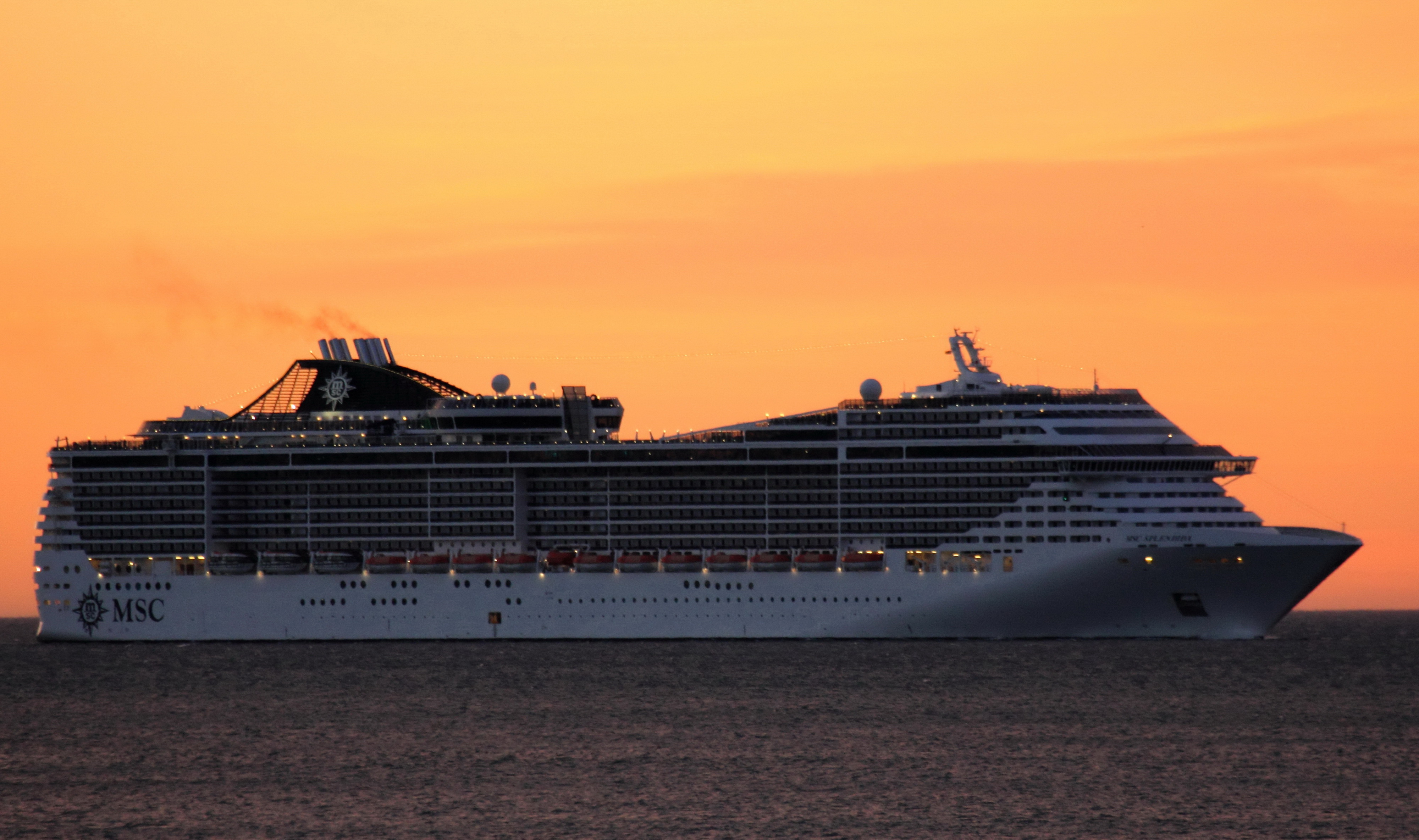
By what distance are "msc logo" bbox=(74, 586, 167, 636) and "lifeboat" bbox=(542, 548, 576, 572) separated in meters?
18.1

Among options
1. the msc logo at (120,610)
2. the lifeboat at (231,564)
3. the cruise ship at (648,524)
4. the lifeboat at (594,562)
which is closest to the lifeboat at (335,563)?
the cruise ship at (648,524)

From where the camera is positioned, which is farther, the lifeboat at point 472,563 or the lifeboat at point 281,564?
the lifeboat at point 281,564

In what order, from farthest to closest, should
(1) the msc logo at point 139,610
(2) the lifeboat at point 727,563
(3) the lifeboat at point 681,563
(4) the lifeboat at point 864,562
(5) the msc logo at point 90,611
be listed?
1. (5) the msc logo at point 90,611
2. (1) the msc logo at point 139,610
3. (3) the lifeboat at point 681,563
4. (2) the lifeboat at point 727,563
5. (4) the lifeboat at point 864,562

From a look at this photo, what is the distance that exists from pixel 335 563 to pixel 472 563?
6468 mm

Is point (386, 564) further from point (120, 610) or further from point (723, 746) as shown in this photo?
point (723, 746)

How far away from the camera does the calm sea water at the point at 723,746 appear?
44656 mm

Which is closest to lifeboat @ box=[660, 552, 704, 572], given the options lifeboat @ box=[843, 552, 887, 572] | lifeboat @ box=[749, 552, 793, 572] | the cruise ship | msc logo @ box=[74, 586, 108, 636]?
the cruise ship

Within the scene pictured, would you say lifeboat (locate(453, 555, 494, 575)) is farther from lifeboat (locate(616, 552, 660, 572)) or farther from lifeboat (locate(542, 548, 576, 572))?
lifeboat (locate(616, 552, 660, 572))

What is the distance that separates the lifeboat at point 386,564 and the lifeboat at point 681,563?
11845 millimetres

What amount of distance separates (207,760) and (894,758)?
1843 cm

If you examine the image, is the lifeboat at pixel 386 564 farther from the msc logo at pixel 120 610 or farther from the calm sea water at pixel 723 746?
the msc logo at pixel 120 610

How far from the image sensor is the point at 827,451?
85.8m

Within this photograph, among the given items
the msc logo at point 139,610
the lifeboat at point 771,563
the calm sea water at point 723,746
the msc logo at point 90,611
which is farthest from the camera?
the msc logo at point 90,611

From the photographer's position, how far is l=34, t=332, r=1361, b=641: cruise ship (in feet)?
262
